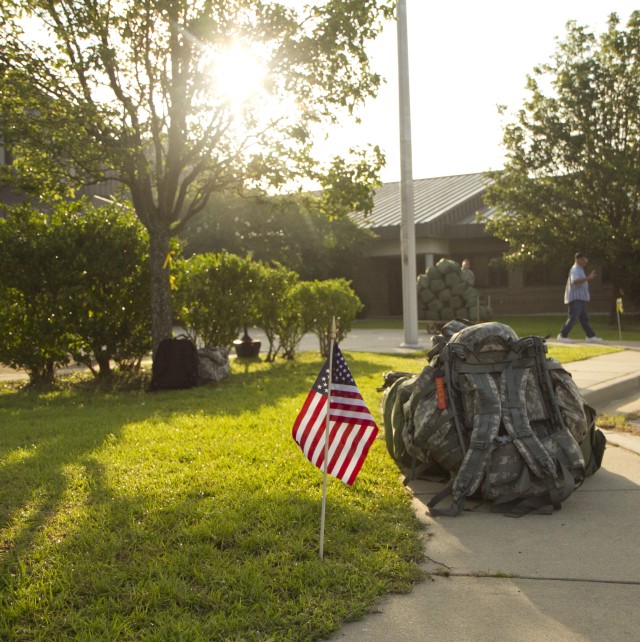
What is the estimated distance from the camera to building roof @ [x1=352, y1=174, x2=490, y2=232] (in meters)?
30.3

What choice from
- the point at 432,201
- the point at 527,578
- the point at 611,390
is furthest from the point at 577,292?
the point at 432,201

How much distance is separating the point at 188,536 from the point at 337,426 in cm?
99

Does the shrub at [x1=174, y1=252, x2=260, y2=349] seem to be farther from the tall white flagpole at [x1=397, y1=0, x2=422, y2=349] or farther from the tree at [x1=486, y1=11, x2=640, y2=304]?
the tree at [x1=486, y1=11, x2=640, y2=304]

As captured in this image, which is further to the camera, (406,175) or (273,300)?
(406,175)

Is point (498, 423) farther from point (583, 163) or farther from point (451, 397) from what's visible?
point (583, 163)

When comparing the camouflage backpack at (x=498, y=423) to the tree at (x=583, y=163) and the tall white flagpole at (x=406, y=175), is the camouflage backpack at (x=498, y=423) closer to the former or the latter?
the tall white flagpole at (x=406, y=175)

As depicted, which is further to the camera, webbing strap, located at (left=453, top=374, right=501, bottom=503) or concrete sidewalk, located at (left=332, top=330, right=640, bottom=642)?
webbing strap, located at (left=453, top=374, right=501, bottom=503)

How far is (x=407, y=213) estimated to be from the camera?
633 inches

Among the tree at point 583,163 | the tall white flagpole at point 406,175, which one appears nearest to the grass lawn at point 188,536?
the tall white flagpole at point 406,175

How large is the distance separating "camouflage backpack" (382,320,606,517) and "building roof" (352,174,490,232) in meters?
22.1

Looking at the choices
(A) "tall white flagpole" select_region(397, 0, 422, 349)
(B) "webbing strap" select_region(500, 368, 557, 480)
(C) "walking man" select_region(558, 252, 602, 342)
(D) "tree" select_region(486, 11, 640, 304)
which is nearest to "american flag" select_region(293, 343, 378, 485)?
(B) "webbing strap" select_region(500, 368, 557, 480)

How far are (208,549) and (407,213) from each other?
12749 millimetres

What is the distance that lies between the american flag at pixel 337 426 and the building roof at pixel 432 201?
2312cm

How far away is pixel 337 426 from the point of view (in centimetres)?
426
